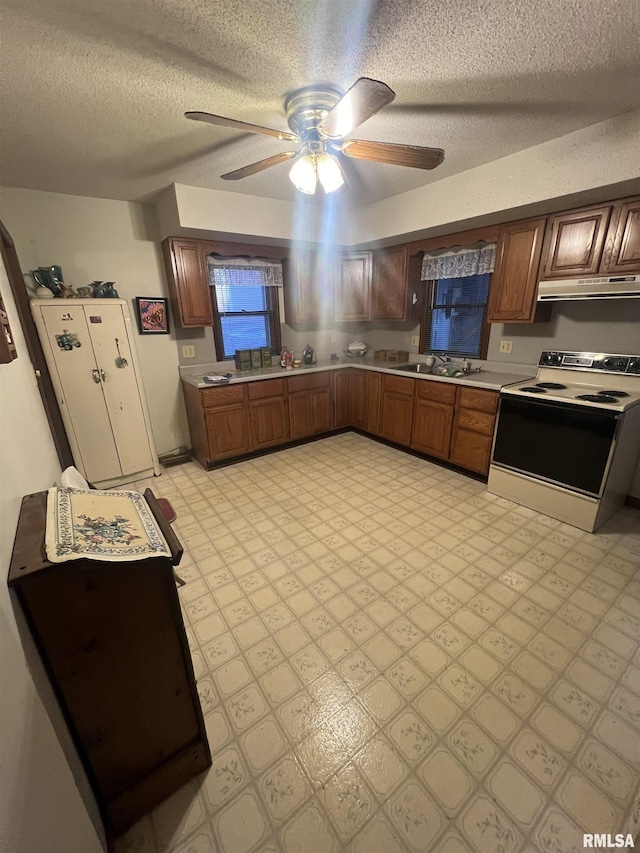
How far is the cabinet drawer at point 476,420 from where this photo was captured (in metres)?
2.88

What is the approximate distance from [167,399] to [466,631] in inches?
127

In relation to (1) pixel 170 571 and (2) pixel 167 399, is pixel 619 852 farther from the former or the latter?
(2) pixel 167 399

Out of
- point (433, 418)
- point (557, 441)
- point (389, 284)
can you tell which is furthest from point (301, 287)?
point (557, 441)

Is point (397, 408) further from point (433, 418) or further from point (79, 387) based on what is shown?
point (79, 387)

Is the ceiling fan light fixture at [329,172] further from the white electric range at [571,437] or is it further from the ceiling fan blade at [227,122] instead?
the white electric range at [571,437]

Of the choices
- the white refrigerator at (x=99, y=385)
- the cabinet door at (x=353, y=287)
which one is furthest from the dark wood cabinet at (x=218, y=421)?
the cabinet door at (x=353, y=287)

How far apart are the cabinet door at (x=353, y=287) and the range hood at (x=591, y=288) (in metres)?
1.90

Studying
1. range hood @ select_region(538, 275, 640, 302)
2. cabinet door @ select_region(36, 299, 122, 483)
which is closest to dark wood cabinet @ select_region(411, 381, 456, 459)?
range hood @ select_region(538, 275, 640, 302)

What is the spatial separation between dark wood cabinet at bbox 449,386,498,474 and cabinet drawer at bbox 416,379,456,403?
0.25 feet

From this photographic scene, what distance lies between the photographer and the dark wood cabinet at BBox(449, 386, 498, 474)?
9.42ft

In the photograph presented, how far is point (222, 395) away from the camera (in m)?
3.30

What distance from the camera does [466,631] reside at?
170 centimetres

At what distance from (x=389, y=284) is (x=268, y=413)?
1.94m

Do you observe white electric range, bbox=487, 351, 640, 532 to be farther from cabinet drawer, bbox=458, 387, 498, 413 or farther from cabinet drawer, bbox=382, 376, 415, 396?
cabinet drawer, bbox=382, 376, 415, 396
